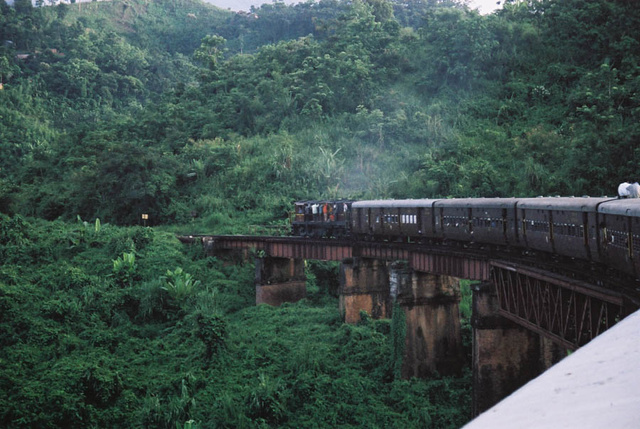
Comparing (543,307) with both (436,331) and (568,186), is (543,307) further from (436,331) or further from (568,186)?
(568,186)

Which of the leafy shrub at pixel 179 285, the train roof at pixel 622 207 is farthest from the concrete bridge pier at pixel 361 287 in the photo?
the train roof at pixel 622 207

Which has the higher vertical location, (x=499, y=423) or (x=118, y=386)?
(x=499, y=423)

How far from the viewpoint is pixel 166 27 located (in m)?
140

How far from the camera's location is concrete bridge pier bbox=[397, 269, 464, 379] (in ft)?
97.3

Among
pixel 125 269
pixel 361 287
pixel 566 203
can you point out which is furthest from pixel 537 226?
pixel 125 269

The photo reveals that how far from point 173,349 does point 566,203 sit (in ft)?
74.3

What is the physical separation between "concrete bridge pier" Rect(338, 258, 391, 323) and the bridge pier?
12.8 metres

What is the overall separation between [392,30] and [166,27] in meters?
70.0

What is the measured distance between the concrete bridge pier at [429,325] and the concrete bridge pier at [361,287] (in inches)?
263

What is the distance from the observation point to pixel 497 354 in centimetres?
2412

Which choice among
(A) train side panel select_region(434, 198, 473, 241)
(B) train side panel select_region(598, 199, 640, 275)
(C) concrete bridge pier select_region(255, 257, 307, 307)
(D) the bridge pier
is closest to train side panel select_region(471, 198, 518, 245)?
(A) train side panel select_region(434, 198, 473, 241)

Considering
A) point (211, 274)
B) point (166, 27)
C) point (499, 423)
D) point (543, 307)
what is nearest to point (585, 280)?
point (543, 307)

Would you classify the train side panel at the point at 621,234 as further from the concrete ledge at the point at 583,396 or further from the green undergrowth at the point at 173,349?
the concrete ledge at the point at 583,396

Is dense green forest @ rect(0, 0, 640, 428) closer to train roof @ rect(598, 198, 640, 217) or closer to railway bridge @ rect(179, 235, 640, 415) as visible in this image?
railway bridge @ rect(179, 235, 640, 415)
